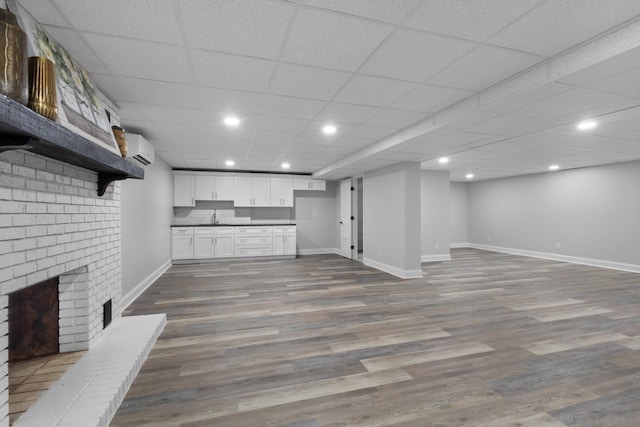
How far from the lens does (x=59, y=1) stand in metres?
1.49

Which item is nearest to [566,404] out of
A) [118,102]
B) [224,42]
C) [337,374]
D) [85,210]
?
[337,374]

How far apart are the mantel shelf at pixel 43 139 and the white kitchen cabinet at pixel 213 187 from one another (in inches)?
207

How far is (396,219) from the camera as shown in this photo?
5.57 meters

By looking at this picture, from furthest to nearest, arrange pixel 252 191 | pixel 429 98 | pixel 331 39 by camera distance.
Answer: pixel 252 191, pixel 429 98, pixel 331 39

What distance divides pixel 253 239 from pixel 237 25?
6.12m

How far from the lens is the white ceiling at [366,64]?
1576 millimetres

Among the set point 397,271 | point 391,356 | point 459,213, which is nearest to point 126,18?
point 391,356

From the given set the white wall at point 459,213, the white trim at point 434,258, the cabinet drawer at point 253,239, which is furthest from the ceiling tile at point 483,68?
the white wall at point 459,213

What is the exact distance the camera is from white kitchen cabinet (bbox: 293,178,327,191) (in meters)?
Answer: 8.05

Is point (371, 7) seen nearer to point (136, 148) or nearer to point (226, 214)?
point (136, 148)

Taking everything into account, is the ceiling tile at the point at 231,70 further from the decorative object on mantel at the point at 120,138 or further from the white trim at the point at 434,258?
the white trim at the point at 434,258

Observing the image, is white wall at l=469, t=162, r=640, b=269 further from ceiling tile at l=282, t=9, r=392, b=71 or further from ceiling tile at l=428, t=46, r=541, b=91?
ceiling tile at l=282, t=9, r=392, b=71

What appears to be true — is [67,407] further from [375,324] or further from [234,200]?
[234,200]

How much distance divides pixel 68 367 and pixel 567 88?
14.0 feet
